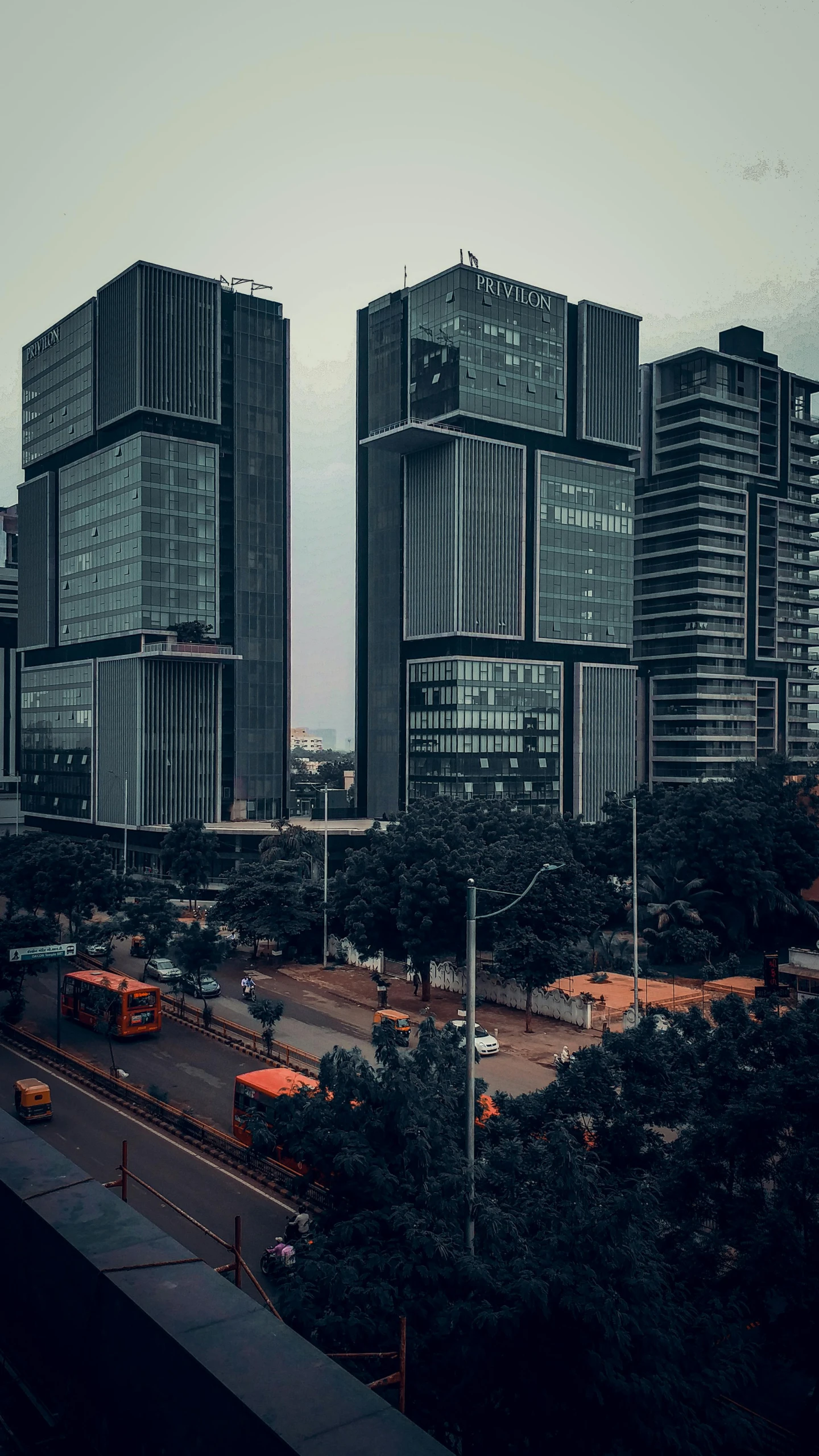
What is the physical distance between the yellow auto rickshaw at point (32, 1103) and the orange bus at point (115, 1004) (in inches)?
434

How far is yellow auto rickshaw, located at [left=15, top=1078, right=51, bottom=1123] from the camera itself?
38031mm

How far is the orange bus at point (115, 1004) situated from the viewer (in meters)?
49.9

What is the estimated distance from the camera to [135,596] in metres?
107

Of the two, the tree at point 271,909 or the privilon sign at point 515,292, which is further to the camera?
the privilon sign at point 515,292

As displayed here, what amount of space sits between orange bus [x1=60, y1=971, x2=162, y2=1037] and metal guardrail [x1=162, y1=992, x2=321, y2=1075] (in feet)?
8.11

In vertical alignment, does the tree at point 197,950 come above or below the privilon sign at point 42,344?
below

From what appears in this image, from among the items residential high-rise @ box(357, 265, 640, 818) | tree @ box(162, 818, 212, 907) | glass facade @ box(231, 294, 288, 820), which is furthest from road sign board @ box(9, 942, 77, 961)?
glass facade @ box(231, 294, 288, 820)

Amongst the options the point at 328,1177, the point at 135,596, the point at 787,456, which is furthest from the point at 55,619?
the point at 328,1177

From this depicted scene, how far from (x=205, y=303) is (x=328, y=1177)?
104800mm

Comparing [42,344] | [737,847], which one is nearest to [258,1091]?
[737,847]

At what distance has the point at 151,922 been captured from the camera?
210ft

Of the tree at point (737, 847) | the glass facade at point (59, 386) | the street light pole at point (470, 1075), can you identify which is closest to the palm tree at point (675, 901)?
the tree at point (737, 847)

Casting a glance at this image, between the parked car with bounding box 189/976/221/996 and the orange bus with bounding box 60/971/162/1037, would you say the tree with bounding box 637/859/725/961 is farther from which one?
the orange bus with bounding box 60/971/162/1037

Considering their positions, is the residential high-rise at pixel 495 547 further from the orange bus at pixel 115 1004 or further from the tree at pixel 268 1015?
the tree at pixel 268 1015
